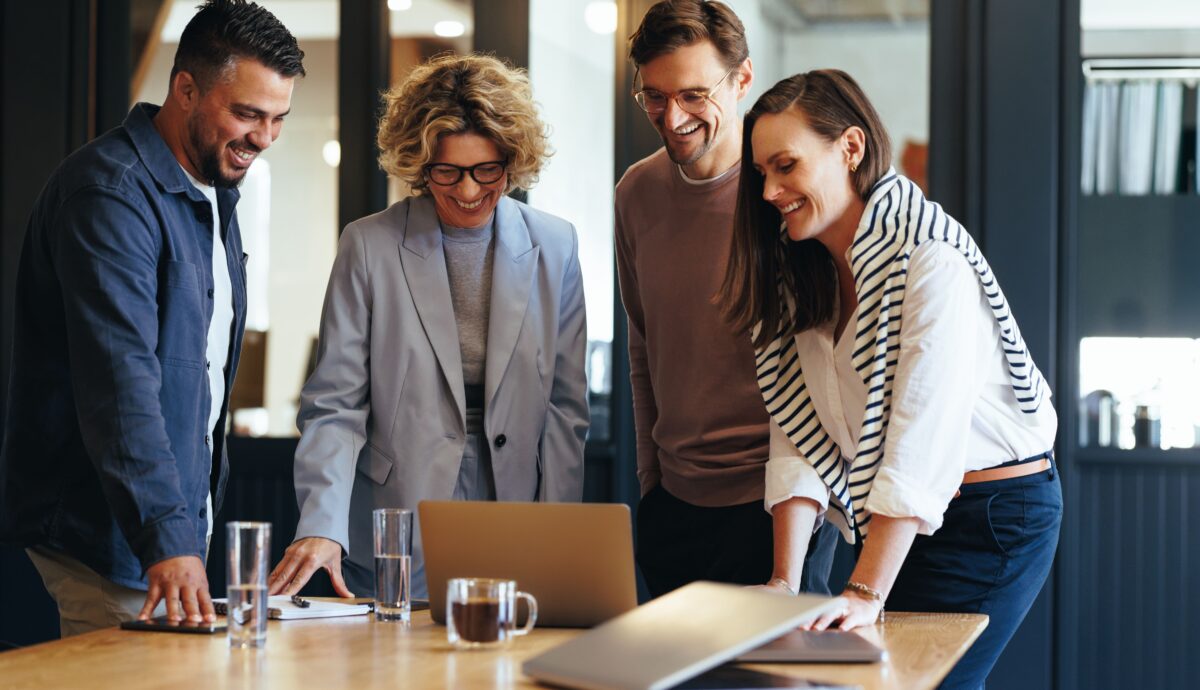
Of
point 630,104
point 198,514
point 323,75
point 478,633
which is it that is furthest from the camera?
point 323,75

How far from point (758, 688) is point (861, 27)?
2902 millimetres

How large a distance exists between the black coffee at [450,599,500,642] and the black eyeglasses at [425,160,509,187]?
104cm

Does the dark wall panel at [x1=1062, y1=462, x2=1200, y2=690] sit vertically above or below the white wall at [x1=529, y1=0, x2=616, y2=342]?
below

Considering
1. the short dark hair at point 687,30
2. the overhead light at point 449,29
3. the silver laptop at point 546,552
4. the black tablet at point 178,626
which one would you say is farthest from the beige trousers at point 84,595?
the overhead light at point 449,29

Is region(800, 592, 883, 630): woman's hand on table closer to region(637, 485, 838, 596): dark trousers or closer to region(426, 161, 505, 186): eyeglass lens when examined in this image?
region(637, 485, 838, 596): dark trousers

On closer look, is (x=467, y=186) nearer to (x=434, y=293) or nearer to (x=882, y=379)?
(x=434, y=293)

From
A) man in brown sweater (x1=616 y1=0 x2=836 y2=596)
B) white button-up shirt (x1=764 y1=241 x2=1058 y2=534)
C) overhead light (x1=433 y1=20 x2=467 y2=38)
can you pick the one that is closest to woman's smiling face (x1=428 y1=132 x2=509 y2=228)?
man in brown sweater (x1=616 y1=0 x2=836 y2=596)

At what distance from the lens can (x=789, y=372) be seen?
2.10 metres

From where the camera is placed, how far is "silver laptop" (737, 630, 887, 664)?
1.45 m

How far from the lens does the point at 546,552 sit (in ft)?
5.48

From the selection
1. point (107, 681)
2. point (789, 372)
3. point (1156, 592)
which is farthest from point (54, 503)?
point (1156, 592)

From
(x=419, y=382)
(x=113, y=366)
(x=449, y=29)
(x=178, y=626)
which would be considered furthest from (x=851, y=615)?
(x=449, y=29)

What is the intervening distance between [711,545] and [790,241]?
23.4 inches

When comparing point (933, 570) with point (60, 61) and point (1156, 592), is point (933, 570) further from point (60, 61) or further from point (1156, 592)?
point (60, 61)
